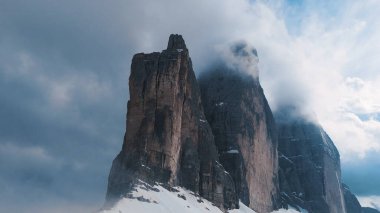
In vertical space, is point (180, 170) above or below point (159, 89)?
below

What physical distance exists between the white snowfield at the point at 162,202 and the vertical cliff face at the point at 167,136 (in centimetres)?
268

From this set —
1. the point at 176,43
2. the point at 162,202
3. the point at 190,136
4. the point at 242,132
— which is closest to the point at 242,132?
the point at 242,132

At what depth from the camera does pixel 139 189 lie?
116000mm

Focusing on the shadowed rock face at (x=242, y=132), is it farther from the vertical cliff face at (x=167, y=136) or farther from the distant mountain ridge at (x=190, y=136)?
the vertical cliff face at (x=167, y=136)

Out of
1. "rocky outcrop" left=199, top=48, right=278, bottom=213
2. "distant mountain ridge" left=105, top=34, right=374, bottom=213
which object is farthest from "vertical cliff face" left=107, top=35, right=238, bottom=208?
"rocky outcrop" left=199, top=48, right=278, bottom=213

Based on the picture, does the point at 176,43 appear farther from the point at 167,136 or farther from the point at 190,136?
the point at 167,136

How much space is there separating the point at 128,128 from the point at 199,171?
23041 millimetres

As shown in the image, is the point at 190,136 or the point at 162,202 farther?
the point at 190,136

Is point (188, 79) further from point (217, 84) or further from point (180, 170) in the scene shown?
point (217, 84)

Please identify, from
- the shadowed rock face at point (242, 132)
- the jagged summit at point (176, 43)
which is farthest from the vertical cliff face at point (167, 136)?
the shadowed rock face at point (242, 132)

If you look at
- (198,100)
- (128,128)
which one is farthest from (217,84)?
(128,128)

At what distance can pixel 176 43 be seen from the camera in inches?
5920

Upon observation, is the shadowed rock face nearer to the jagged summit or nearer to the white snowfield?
the white snowfield

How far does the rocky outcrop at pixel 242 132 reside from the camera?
174375 millimetres
